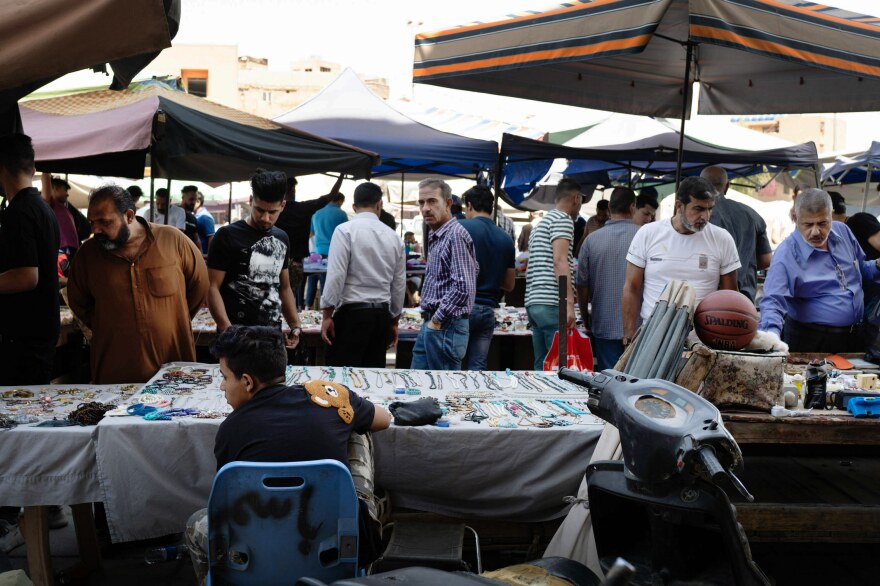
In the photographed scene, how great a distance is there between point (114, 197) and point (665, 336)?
8.83ft

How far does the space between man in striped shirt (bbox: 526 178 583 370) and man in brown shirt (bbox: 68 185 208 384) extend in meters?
2.70

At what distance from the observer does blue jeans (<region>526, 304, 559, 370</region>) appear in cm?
638

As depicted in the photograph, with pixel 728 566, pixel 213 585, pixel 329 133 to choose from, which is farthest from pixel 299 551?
pixel 329 133

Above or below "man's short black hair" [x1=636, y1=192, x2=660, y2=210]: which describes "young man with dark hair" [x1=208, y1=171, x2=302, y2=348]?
below

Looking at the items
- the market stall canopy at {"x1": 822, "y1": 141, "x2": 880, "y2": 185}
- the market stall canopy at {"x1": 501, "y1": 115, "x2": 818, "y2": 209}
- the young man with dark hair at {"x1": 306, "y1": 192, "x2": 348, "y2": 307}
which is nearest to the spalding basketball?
the market stall canopy at {"x1": 501, "y1": 115, "x2": 818, "y2": 209}

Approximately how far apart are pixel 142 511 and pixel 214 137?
2.79 meters

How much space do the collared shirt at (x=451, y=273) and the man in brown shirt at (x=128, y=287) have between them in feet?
5.72

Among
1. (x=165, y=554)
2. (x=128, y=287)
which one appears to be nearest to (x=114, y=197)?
(x=128, y=287)

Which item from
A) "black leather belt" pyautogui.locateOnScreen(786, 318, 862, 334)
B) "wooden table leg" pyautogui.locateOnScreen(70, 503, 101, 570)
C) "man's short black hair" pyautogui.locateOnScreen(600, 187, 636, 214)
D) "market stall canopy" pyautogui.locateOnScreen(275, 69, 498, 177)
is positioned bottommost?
"wooden table leg" pyautogui.locateOnScreen(70, 503, 101, 570)

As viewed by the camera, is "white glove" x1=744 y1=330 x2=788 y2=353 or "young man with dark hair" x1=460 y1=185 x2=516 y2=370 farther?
"young man with dark hair" x1=460 y1=185 x2=516 y2=370

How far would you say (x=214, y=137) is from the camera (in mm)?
5430

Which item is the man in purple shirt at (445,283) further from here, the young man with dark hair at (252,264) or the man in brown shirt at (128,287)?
the man in brown shirt at (128,287)

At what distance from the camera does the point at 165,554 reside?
13.3 feet

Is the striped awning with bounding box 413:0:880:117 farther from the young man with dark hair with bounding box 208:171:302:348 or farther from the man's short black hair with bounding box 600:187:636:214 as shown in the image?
the young man with dark hair with bounding box 208:171:302:348
